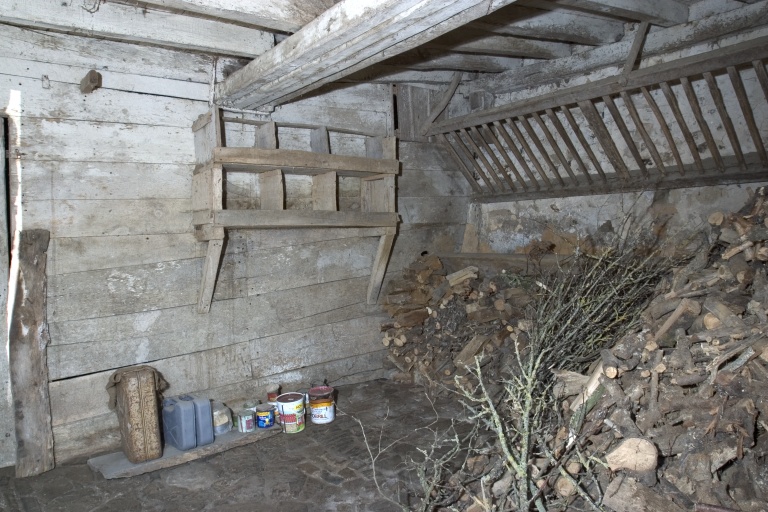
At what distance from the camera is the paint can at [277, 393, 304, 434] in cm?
349

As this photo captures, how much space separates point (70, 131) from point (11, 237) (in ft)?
2.18

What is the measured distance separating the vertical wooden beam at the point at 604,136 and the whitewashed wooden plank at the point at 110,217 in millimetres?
2645

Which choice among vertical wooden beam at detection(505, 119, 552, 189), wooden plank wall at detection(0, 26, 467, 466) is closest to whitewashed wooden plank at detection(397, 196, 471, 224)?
wooden plank wall at detection(0, 26, 467, 466)

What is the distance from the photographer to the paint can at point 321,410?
3.63 metres

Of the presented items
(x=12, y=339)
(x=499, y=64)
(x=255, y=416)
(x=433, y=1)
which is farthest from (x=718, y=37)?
(x=12, y=339)

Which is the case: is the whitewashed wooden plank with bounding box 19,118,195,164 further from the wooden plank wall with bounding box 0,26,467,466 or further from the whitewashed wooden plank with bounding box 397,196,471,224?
the whitewashed wooden plank with bounding box 397,196,471,224

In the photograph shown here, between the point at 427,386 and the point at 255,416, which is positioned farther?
the point at 427,386

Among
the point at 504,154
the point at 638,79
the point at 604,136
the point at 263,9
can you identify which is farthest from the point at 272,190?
the point at 638,79

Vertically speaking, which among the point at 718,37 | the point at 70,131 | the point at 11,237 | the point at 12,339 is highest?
the point at 718,37

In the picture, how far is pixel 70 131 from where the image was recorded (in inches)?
121

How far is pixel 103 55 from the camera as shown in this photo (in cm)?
316

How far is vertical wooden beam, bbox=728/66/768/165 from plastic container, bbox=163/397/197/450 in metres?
3.51

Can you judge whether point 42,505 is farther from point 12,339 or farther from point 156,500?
point 12,339

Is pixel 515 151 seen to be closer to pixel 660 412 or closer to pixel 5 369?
pixel 660 412
